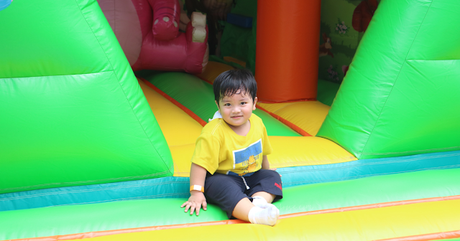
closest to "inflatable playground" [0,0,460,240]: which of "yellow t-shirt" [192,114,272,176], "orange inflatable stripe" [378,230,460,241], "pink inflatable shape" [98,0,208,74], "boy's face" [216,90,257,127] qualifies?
"orange inflatable stripe" [378,230,460,241]

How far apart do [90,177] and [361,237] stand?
0.82 metres

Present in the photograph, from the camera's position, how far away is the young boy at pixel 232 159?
3.55 feet

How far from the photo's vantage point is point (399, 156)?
1530 mm

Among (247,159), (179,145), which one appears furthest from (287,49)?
(247,159)

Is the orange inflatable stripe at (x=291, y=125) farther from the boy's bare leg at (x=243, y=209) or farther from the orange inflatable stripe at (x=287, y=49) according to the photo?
the boy's bare leg at (x=243, y=209)

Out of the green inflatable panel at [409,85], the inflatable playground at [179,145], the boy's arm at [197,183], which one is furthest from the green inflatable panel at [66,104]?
the green inflatable panel at [409,85]

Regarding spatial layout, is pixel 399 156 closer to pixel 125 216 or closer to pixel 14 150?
pixel 125 216

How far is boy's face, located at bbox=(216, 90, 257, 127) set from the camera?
43.2 inches

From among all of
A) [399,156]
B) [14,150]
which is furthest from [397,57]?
[14,150]

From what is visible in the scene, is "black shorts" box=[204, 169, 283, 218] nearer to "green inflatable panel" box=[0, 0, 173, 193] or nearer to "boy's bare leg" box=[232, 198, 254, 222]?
"boy's bare leg" box=[232, 198, 254, 222]

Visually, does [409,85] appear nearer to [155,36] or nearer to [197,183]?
[197,183]

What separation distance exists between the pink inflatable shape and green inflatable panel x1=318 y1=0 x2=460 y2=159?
148 cm

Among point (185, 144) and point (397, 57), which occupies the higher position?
point (397, 57)

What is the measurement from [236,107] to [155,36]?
5.70 feet
